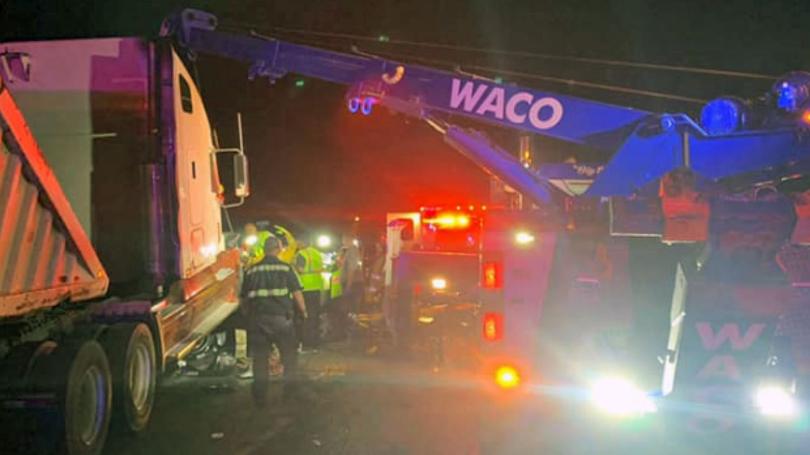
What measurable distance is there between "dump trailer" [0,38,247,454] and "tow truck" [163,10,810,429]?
2489mm

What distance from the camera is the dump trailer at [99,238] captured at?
4418mm

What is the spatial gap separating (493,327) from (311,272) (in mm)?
5561

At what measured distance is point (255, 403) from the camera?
671 centimetres

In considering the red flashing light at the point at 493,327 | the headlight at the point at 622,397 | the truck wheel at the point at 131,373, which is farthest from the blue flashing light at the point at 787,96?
the truck wheel at the point at 131,373

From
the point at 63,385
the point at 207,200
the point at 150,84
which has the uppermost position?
the point at 150,84

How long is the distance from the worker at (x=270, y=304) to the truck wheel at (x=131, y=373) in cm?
116

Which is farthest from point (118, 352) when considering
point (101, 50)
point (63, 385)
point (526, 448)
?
point (526, 448)

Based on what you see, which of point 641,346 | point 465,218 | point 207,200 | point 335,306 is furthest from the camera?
point 335,306

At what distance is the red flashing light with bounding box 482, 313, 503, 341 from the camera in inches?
211

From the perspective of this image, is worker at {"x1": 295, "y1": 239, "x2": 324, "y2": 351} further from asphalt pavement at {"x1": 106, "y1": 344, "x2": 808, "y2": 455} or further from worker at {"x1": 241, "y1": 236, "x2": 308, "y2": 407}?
worker at {"x1": 241, "y1": 236, "x2": 308, "y2": 407}

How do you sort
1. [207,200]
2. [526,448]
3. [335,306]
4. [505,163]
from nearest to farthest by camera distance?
[526,448] < [505,163] < [207,200] < [335,306]

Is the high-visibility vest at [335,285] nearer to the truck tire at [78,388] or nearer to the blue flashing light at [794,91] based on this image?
the truck tire at [78,388]

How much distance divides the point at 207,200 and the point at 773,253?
5465mm

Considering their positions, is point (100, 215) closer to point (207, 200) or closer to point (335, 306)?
point (207, 200)
